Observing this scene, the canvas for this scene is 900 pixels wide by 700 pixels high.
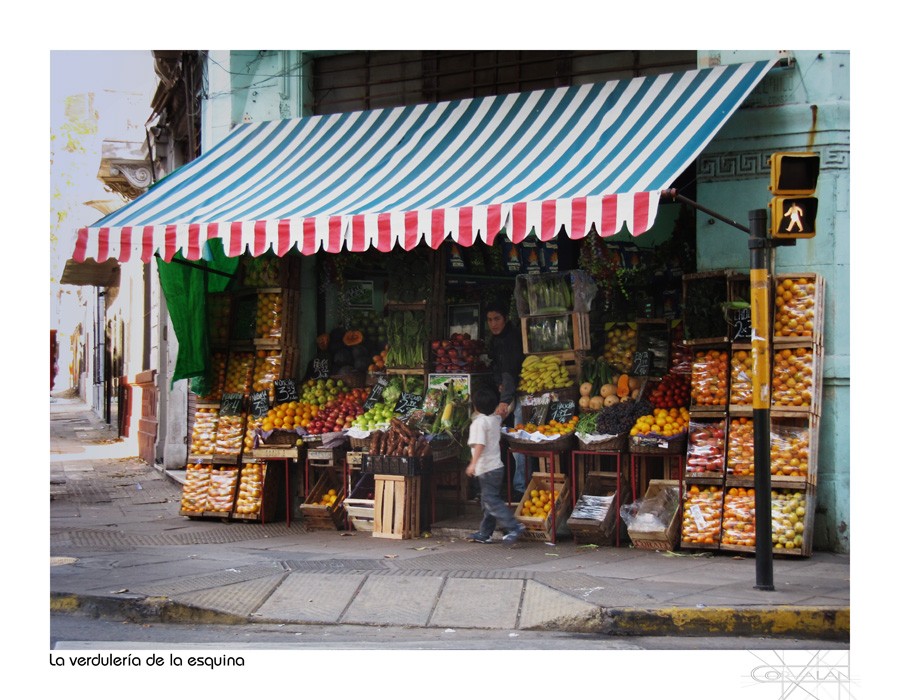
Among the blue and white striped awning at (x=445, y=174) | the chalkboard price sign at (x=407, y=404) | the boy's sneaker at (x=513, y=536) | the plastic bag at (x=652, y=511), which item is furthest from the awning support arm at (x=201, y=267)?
the plastic bag at (x=652, y=511)

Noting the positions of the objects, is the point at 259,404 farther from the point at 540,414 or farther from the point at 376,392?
the point at 540,414

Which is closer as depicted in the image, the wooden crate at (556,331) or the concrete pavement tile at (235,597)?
the concrete pavement tile at (235,597)

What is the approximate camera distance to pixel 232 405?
12.0 metres

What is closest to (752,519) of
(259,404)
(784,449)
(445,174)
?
(784,449)

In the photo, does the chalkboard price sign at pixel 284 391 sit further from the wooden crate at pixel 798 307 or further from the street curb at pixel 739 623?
the street curb at pixel 739 623

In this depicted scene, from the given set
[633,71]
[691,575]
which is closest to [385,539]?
[691,575]

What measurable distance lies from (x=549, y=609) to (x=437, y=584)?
3.51ft

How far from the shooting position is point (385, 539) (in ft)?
35.0

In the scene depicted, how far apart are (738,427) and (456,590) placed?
324 centimetres

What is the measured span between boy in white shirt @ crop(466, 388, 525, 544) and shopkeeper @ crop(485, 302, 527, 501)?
935mm

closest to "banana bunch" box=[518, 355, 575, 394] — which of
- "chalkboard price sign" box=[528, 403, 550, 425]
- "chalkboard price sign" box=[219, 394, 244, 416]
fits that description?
"chalkboard price sign" box=[528, 403, 550, 425]

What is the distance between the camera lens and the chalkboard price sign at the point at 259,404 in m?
11.9

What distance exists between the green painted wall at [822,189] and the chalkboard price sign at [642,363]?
1.31m

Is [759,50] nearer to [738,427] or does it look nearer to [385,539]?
[738,427]
